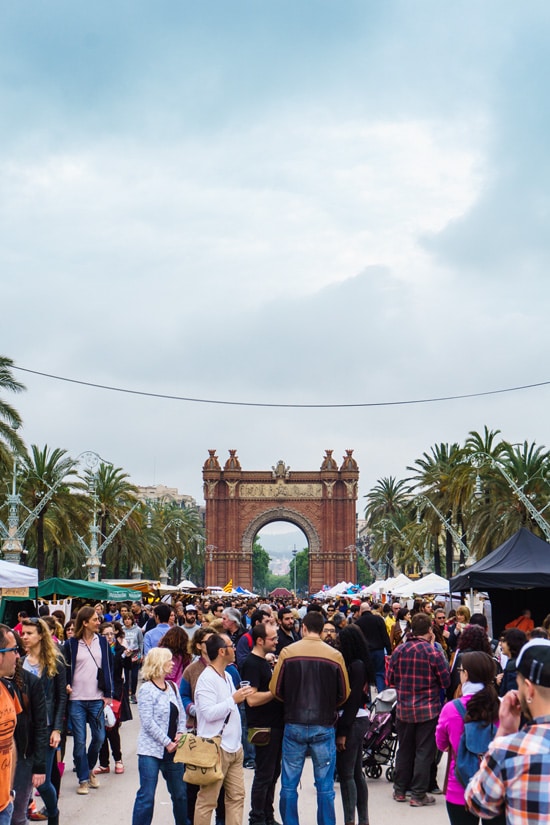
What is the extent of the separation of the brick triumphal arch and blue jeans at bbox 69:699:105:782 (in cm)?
7705

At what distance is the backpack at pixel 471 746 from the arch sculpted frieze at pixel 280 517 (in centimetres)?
8137

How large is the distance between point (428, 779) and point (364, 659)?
1889 mm

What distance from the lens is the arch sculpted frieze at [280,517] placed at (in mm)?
87000

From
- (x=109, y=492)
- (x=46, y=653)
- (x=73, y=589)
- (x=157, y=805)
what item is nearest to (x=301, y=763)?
(x=46, y=653)

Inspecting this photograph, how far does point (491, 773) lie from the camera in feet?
11.8

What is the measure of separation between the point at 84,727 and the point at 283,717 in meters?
3.16

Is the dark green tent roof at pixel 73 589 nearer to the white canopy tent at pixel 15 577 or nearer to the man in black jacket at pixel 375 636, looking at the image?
the white canopy tent at pixel 15 577

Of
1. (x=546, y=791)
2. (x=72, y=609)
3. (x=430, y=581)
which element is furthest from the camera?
(x=430, y=581)

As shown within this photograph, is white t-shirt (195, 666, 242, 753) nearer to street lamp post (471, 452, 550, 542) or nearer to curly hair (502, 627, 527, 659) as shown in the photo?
curly hair (502, 627, 527, 659)

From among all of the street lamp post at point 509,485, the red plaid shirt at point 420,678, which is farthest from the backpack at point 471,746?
the street lamp post at point 509,485

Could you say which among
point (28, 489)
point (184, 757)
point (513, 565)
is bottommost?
point (184, 757)

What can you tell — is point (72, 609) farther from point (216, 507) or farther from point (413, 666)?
point (216, 507)

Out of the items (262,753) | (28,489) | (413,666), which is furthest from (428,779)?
(28,489)

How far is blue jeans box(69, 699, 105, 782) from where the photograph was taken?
9859mm
